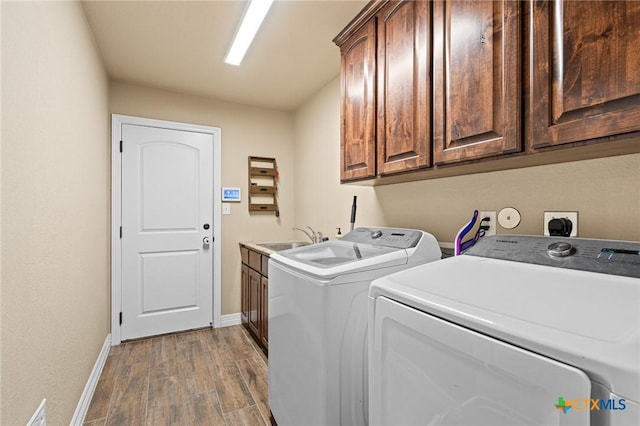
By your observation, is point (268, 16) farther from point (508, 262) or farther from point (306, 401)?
point (306, 401)

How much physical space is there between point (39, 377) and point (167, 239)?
1.94m

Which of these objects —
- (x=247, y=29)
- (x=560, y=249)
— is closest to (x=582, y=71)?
(x=560, y=249)

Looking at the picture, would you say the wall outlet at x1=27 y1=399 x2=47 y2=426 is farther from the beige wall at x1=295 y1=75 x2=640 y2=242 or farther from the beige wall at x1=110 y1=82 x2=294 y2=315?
the beige wall at x1=110 y1=82 x2=294 y2=315

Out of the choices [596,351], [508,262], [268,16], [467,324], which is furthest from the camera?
[268,16]

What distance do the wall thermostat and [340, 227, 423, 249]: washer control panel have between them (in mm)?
1786

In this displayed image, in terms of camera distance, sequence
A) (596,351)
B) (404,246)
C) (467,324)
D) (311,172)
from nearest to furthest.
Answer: (596,351)
(467,324)
(404,246)
(311,172)

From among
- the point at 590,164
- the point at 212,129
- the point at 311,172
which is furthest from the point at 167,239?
the point at 590,164

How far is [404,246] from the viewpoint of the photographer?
1.49 meters

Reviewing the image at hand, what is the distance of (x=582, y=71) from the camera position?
867mm

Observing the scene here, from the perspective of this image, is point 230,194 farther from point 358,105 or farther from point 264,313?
point 358,105

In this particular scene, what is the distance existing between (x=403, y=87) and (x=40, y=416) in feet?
6.77

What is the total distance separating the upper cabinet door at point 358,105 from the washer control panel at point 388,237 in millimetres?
337

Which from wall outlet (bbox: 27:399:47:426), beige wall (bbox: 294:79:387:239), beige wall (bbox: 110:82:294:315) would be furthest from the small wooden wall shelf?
wall outlet (bbox: 27:399:47:426)

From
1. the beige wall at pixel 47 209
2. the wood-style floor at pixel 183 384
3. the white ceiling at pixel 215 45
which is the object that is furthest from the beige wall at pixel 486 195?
the beige wall at pixel 47 209
